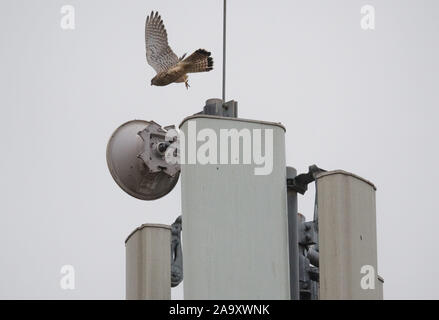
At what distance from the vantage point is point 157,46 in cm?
1491

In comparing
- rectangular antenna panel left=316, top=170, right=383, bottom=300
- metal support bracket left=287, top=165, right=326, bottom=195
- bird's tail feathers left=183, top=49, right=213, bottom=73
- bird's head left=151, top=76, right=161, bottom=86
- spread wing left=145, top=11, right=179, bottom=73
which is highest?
spread wing left=145, top=11, right=179, bottom=73

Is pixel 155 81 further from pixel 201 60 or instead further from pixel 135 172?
pixel 135 172

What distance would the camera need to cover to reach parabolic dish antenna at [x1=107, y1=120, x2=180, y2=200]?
12961 mm

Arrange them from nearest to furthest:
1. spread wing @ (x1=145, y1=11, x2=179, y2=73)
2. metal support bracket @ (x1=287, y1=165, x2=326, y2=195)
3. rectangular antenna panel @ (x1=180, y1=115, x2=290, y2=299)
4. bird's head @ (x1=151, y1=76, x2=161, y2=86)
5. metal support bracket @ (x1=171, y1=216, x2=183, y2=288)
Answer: rectangular antenna panel @ (x1=180, y1=115, x2=290, y2=299)
metal support bracket @ (x1=287, y1=165, x2=326, y2=195)
metal support bracket @ (x1=171, y1=216, x2=183, y2=288)
bird's head @ (x1=151, y1=76, x2=161, y2=86)
spread wing @ (x1=145, y1=11, x2=179, y2=73)

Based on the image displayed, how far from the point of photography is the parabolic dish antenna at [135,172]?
1296 cm

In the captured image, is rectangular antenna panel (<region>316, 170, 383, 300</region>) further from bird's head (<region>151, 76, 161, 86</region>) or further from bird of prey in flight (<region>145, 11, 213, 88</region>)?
bird's head (<region>151, 76, 161, 86</region>)

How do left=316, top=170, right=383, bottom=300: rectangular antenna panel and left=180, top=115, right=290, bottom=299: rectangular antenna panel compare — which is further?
left=180, top=115, right=290, bottom=299: rectangular antenna panel

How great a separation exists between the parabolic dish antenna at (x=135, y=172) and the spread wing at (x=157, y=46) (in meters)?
1.30

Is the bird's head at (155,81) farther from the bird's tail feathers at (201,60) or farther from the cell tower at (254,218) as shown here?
the cell tower at (254,218)

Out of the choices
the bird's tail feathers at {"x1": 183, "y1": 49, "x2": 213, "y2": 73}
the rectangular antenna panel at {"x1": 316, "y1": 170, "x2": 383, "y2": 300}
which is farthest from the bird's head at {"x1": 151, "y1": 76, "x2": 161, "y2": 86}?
the rectangular antenna panel at {"x1": 316, "y1": 170, "x2": 383, "y2": 300}

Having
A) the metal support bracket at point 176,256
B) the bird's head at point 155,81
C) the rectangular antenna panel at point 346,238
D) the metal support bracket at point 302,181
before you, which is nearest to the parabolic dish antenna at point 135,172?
the metal support bracket at point 176,256

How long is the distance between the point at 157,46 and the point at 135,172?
233cm
